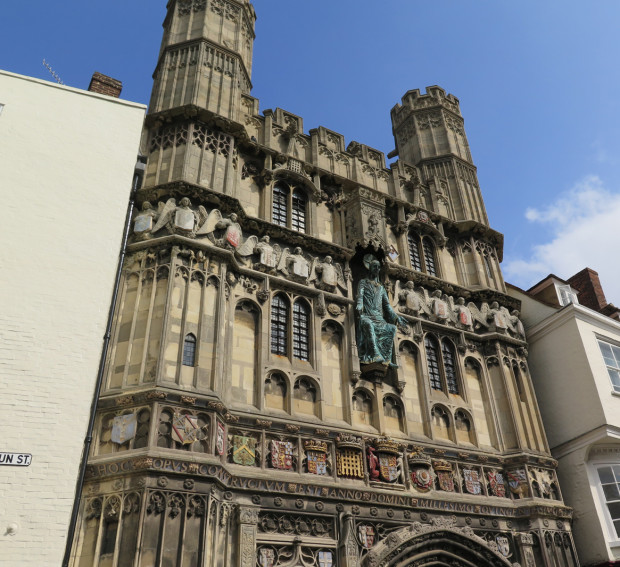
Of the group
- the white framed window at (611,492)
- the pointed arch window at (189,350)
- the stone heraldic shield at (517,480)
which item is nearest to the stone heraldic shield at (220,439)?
the pointed arch window at (189,350)

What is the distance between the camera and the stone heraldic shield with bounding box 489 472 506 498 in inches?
721

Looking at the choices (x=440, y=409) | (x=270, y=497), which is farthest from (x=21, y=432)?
(x=440, y=409)

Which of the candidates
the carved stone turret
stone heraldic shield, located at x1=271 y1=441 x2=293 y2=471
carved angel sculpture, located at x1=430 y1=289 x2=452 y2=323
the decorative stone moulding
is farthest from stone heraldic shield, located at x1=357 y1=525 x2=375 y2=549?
the carved stone turret

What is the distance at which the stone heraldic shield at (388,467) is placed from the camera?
16.4 meters

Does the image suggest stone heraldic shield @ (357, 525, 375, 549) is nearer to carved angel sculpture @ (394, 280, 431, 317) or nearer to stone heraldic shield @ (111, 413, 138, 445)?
stone heraldic shield @ (111, 413, 138, 445)

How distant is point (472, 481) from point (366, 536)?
4.48 metres

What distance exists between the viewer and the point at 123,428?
13188 mm

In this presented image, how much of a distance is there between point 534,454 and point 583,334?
500cm

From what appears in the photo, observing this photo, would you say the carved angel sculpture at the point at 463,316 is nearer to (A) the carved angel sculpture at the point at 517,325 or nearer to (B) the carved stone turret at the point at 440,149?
(A) the carved angel sculpture at the point at 517,325

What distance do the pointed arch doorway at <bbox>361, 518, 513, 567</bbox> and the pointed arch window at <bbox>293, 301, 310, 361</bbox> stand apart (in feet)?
17.6

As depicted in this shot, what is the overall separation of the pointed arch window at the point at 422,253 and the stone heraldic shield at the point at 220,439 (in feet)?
35.8

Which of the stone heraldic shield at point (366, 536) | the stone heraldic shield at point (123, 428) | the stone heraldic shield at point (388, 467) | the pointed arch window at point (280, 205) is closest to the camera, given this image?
the stone heraldic shield at point (123, 428)

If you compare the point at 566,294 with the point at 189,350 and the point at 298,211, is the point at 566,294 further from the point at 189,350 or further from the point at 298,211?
the point at 189,350

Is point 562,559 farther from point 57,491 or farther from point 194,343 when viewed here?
point 57,491
